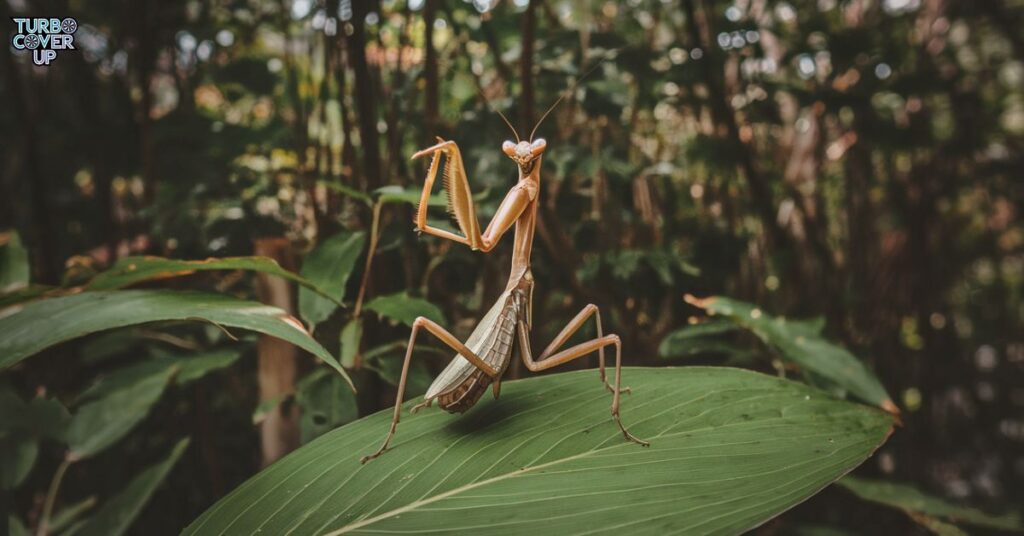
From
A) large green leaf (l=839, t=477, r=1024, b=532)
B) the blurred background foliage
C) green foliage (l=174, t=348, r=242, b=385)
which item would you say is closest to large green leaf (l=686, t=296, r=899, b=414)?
the blurred background foliage

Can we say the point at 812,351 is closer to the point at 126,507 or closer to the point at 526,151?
the point at 526,151

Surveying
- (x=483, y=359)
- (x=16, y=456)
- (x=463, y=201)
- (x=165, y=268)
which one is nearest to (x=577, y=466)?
(x=483, y=359)

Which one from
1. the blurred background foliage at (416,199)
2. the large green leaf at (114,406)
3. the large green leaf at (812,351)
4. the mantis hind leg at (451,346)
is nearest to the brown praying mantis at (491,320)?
the mantis hind leg at (451,346)

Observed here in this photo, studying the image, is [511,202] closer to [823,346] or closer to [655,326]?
[823,346]

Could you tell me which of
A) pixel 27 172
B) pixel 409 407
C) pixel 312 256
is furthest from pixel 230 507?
pixel 27 172

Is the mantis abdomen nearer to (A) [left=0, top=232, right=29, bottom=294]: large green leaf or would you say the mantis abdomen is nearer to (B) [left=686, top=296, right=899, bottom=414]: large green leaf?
(B) [left=686, top=296, right=899, bottom=414]: large green leaf
